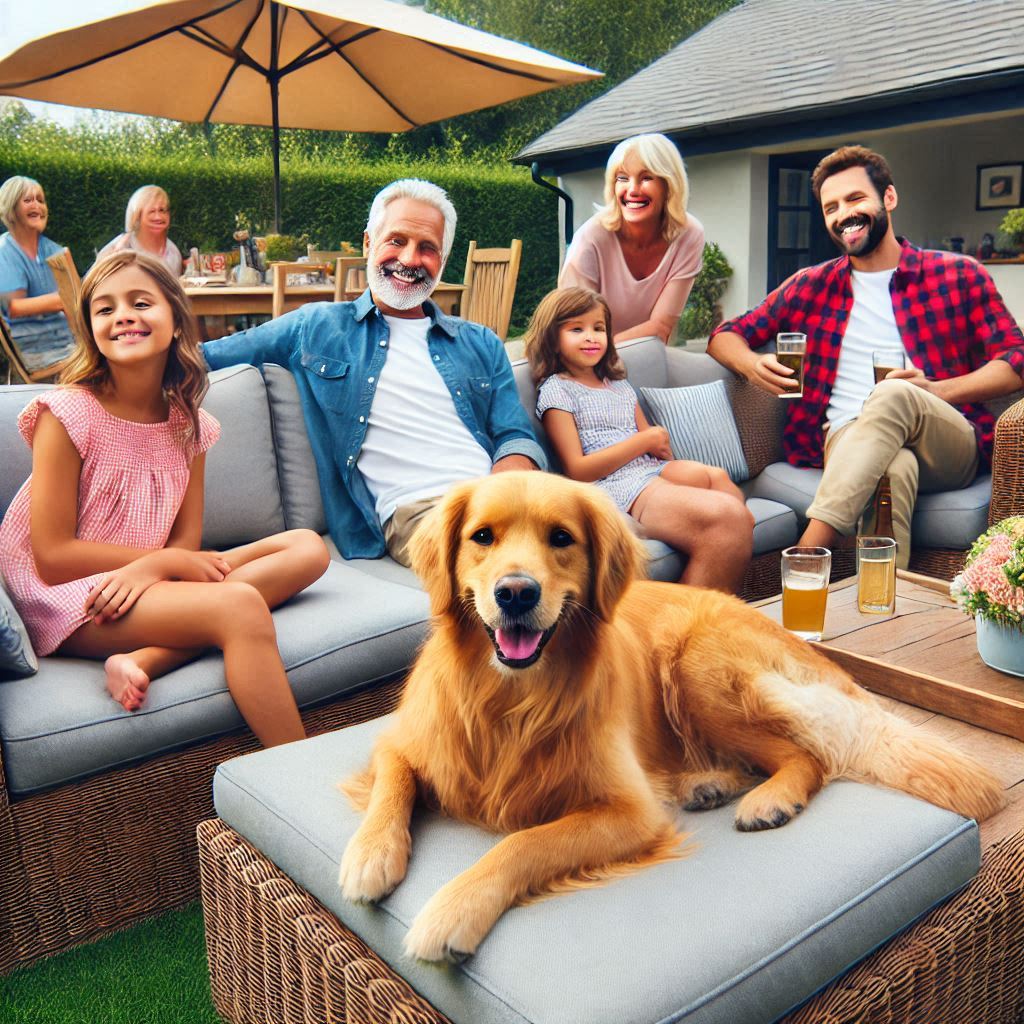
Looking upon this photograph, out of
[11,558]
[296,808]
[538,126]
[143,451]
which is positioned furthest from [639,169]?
[538,126]

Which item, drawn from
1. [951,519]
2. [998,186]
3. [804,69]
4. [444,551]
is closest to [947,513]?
[951,519]

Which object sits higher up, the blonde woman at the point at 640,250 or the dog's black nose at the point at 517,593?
the blonde woman at the point at 640,250

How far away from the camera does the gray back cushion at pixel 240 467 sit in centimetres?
321

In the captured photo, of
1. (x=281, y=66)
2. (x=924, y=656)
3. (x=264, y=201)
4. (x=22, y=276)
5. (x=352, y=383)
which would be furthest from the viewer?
(x=264, y=201)

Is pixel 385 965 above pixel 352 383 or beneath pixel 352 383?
beneath

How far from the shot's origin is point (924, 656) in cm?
258

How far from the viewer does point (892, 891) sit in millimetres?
1553

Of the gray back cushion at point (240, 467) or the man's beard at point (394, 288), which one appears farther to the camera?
the man's beard at point (394, 288)

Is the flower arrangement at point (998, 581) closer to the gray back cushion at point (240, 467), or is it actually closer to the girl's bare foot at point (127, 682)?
the girl's bare foot at point (127, 682)

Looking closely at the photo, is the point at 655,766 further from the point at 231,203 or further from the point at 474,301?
the point at 231,203

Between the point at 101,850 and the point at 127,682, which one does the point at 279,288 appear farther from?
the point at 101,850

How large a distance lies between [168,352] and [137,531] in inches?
19.8

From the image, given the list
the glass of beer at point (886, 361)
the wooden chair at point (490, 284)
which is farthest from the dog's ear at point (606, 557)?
the wooden chair at point (490, 284)

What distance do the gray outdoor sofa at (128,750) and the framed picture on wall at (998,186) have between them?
10.9 m
